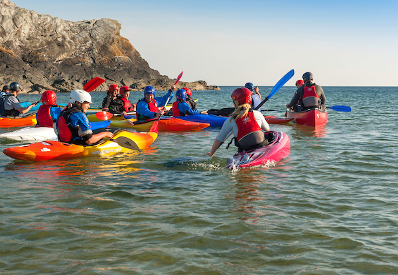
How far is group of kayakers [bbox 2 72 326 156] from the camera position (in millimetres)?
7090

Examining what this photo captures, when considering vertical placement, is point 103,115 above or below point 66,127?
above

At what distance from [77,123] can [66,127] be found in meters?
0.27

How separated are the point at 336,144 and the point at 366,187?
476 cm

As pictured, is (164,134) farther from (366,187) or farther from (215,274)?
(215,274)

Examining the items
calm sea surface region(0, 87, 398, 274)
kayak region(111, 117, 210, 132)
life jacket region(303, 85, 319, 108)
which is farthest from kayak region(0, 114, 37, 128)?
Result: life jacket region(303, 85, 319, 108)

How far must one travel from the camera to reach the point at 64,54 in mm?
95312

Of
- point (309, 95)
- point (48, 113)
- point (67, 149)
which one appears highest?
point (309, 95)

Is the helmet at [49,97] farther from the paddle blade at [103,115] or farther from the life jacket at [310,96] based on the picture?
the life jacket at [310,96]

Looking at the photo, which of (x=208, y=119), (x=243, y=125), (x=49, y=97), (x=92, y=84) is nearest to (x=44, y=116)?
(x=49, y=97)

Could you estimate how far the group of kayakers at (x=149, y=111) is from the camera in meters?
7.09

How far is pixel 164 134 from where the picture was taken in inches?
523

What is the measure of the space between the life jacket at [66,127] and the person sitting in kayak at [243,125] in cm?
302

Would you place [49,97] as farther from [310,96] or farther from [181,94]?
[310,96]

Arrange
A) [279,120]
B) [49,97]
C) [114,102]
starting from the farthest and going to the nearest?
[279,120]
[114,102]
[49,97]
